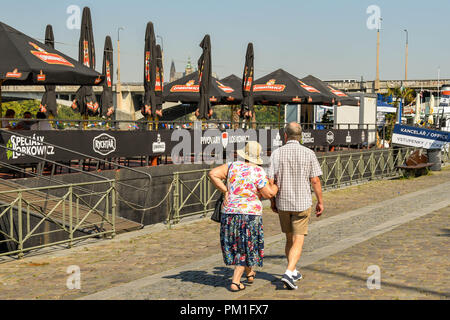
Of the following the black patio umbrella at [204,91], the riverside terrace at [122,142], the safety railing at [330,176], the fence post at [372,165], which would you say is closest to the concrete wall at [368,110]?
the safety railing at [330,176]

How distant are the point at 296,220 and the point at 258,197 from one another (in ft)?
1.80

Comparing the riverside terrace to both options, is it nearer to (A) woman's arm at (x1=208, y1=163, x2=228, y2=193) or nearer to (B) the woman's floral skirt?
(A) woman's arm at (x1=208, y1=163, x2=228, y2=193)

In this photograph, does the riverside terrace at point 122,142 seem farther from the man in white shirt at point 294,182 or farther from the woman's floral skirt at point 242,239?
the man in white shirt at point 294,182

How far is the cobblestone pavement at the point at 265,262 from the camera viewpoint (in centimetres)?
674

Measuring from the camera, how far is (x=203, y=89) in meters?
21.1

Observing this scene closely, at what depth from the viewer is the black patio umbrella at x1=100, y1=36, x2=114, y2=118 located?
22.7 m

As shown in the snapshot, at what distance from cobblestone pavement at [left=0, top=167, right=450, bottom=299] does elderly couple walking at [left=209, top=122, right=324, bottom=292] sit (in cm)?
41

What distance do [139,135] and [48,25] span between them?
Answer: 6148 mm

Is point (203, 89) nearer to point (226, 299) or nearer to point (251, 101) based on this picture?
point (251, 101)

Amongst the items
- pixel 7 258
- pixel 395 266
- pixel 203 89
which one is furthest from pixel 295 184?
pixel 203 89

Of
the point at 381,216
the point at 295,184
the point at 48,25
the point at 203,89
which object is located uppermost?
the point at 48,25

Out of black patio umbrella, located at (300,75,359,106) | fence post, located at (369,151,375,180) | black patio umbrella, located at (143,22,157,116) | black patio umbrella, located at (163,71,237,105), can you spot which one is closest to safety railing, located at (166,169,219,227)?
black patio umbrella, located at (143,22,157,116)

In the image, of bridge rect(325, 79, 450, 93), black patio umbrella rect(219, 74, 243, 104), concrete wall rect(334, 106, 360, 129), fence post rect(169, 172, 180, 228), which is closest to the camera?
fence post rect(169, 172, 180, 228)
